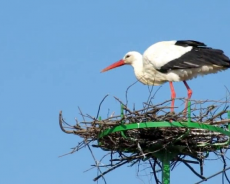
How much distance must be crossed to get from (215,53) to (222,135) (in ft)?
8.25

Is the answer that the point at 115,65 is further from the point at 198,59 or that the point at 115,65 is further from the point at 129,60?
the point at 198,59

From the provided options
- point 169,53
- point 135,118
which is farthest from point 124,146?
point 169,53

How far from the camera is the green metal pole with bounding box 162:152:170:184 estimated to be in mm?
8289

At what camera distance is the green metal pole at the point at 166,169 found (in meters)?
8.29

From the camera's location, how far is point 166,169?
836cm

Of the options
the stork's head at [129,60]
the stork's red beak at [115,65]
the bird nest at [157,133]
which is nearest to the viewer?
the bird nest at [157,133]

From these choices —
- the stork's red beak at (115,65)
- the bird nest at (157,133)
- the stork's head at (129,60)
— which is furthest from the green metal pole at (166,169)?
the stork's red beak at (115,65)

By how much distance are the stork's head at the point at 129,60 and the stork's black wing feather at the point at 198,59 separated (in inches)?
29.2

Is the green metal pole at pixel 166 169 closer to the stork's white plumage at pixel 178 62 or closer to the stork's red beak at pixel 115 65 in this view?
the stork's white plumage at pixel 178 62

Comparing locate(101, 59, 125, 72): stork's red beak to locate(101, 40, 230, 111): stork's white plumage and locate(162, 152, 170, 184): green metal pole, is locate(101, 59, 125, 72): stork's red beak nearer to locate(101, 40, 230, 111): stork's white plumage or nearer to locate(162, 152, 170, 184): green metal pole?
locate(101, 40, 230, 111): stork's white plumage

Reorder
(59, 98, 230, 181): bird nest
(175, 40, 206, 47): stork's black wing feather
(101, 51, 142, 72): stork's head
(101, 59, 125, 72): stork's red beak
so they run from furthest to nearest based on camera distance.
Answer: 1. (101, 59, 125, 72): stork's red beak
2. (101, 51, 142, 72): stork's head
3. (175, 40, 206, 47): stork's black wing feather
4. (59, 98, 230, 181): bird nest

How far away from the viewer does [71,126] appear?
8.87 meters

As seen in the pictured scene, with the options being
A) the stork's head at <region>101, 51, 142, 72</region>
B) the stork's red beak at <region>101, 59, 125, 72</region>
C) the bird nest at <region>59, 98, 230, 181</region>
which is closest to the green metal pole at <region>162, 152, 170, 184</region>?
the bird nest at <region>59, 98, 230, 181</region>

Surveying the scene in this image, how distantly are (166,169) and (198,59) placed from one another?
3034 millimetres
